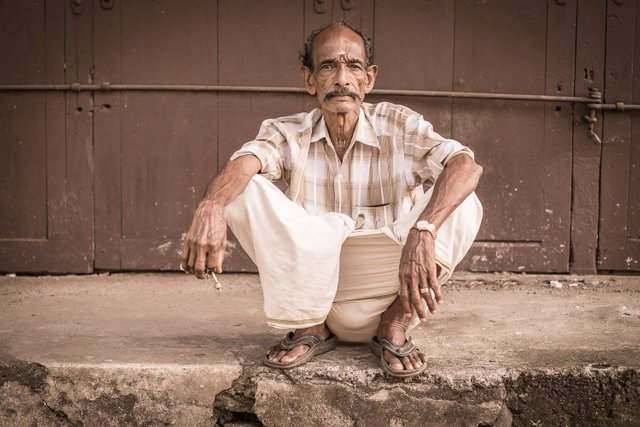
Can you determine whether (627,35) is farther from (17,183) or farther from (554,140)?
(17,183)

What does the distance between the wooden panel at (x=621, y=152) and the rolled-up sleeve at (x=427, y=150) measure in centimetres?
165

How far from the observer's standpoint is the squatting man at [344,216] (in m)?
2.15

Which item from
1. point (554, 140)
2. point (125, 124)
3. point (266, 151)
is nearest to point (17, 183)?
point (125, 124)

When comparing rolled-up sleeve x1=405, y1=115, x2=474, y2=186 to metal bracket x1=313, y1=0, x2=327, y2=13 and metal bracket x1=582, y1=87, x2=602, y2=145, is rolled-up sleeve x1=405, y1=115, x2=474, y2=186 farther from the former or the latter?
metal bracket x1=582, y1=87, x2=602, y2=145

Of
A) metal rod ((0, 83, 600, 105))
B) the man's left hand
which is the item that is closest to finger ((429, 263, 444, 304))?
the man's left hand

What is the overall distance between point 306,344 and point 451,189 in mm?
691

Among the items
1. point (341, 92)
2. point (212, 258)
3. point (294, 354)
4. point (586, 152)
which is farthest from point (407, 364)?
point (586, 152)

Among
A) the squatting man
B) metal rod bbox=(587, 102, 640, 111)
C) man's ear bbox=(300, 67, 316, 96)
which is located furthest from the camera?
metal rod bbox=(587, 102, 640, 111)

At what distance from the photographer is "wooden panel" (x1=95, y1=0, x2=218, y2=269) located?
3672mm

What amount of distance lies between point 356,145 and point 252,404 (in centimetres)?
96

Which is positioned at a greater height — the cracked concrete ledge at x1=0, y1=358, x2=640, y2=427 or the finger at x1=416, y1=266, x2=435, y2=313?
the finger at x1=416, y1=266, x2=435, y2=313

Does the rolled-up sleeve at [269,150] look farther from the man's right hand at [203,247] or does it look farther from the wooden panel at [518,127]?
the wooden panel at [518,127]

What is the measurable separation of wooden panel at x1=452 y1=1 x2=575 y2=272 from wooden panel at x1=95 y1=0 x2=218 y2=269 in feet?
4.41

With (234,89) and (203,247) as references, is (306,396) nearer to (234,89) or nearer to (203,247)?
(203,247)
